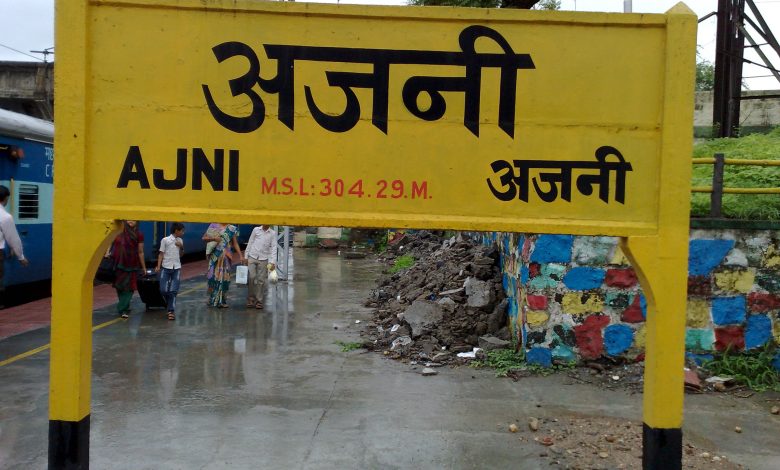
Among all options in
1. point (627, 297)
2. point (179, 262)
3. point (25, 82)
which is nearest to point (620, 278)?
point (627, 297)

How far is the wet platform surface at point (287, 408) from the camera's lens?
16.6 feet

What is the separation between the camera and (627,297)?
7.33 meters

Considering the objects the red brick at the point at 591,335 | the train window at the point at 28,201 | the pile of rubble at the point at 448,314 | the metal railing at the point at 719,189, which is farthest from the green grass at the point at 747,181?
the train window at the point at 28,201

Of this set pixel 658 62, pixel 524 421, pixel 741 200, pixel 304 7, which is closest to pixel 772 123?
pixel 741 200

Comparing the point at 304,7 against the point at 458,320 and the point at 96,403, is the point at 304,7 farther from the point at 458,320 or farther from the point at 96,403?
the point at 458,320

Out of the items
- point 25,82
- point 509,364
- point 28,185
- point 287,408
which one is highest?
point 25,82

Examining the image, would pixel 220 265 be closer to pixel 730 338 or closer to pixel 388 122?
pixel 730 338

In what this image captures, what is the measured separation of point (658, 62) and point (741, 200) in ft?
16.5

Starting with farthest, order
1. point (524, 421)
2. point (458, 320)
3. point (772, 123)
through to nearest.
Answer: point (772, 123), point (458, 320), point (524, 421)

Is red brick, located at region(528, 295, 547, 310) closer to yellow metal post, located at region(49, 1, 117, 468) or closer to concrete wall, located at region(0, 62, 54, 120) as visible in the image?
yellow metal post, located at region(49, 1, 117, 468)

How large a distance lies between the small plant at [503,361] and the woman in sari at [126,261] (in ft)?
18.8

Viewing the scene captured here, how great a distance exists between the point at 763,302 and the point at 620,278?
1.56m

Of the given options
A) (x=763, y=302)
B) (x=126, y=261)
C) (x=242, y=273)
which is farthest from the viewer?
(x=242, y=273)

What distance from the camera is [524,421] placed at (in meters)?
5.88
